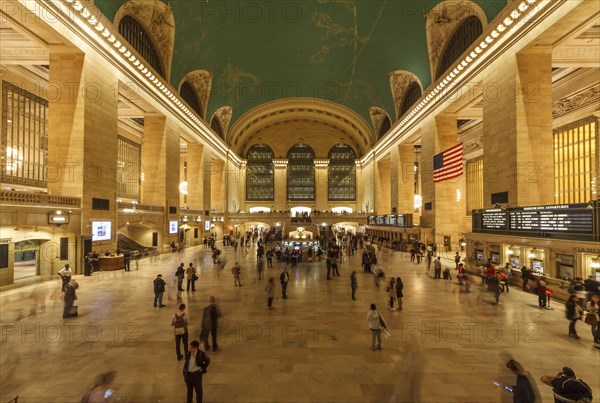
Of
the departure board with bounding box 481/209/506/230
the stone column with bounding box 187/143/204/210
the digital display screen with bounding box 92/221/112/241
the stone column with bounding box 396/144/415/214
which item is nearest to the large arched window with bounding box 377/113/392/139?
the stone column with bounding box 396/144/415/214

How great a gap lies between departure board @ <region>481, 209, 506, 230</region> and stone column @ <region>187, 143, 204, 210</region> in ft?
81.6

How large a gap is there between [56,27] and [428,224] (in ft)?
81.0

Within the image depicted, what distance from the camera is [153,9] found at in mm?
20625

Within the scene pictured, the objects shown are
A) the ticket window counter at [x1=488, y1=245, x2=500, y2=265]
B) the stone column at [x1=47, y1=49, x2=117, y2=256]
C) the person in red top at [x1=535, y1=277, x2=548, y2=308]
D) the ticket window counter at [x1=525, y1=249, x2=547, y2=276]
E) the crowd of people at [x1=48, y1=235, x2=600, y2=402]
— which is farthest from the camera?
the stone column at [x1=47, y1=49, x2=117, y2=256]

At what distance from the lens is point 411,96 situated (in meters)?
29.8

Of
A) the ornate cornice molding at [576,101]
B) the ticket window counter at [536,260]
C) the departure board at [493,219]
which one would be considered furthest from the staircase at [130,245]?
the ornate cornice molding at [576,101]

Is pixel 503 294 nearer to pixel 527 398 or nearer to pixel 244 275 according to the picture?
pixel 527 398

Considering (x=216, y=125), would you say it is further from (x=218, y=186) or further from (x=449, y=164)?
(x=449, y=164)

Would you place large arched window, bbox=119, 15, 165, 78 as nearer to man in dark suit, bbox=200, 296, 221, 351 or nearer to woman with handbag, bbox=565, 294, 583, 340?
man in dark suit, bbox=200, 296, 221, 351

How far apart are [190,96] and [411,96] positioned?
20718mm

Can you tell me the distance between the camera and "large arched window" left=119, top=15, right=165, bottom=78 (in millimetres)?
19109

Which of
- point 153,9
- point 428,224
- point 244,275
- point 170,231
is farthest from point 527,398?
point 153,9

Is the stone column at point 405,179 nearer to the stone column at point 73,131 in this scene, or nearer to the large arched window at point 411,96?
the large arched window at point 411,96

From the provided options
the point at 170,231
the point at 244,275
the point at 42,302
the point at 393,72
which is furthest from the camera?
the point at 393,72
